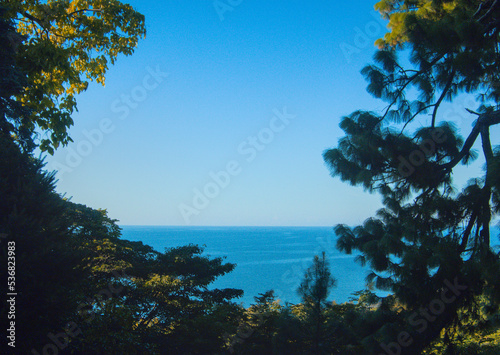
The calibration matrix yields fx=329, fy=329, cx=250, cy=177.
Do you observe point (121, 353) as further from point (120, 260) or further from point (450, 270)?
point (450, 270)

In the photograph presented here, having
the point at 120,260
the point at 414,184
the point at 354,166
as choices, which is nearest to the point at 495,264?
the point at 414,184

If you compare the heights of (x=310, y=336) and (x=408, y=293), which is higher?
(x=408, y=293)

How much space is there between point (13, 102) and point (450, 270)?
725 cm

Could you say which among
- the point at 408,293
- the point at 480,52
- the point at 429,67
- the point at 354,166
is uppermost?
the point at 429,67

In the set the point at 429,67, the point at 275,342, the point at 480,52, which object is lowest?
the point at 275,342

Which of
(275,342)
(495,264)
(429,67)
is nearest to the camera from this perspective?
(495,264)

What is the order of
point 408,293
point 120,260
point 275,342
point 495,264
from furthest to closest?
point 120,260 < point 275,342 < point 408,293 < point 495,264

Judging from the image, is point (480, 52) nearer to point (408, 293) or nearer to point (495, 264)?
point (495, 264)

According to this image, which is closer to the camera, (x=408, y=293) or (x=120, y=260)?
(x=408, y=293)

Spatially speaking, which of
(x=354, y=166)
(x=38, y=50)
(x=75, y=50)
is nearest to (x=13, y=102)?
(x=38, y=50)

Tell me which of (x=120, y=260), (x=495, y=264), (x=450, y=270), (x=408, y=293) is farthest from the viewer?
(x=120, y=260)

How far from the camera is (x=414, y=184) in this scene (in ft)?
20.9

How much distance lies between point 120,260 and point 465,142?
32.6 feet

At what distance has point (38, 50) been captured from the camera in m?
4.80
